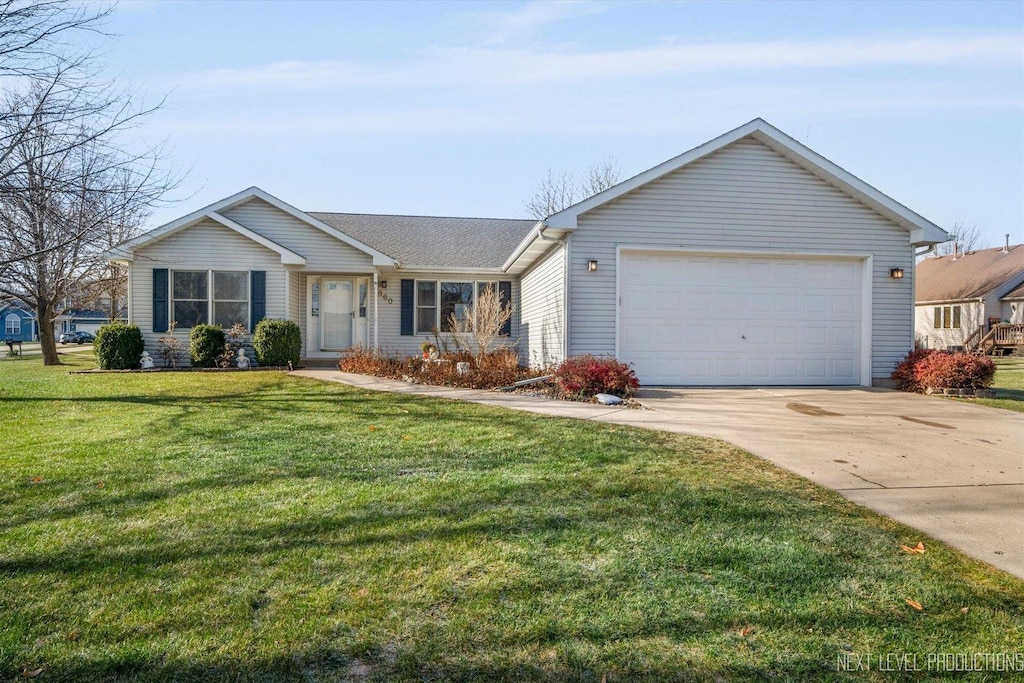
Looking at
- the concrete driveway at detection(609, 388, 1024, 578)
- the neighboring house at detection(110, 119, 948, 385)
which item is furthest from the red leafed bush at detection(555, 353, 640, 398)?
the neighboring house at detection(110, 119, 948, 385)

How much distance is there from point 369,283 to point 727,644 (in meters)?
15.2

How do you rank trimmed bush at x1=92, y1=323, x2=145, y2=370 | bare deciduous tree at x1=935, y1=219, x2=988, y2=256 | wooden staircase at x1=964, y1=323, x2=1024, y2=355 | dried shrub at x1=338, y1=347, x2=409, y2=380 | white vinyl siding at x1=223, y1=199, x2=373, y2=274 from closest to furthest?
1. dried shrub at x1=338, y1=347, x2=409, y2=380
2. trimmed bush at x1=92, y1=323, x2=145, y2=370
3. white vinyl siding at x1=223, y1=199, x2=373, y2=274
4. wooden staircase at x1=964, y1=323, x2=1024, y2=355
5. bare deciduous tree at x1=935, y1=219, x2=988, y2=256

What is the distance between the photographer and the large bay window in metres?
14.5

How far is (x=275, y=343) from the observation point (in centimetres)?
1382

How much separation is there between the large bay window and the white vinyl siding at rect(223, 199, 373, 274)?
1269 mm

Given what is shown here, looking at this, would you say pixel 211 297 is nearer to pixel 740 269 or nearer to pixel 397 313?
pixel 397 313

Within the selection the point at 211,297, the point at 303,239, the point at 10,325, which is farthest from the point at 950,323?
the point at 10,325

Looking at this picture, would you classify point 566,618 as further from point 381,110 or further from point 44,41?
point 381,110

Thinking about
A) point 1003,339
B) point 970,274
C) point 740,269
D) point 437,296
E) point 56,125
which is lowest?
point 1003,339

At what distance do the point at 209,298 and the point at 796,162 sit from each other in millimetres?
13194

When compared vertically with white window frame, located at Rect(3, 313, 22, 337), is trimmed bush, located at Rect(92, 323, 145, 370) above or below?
below

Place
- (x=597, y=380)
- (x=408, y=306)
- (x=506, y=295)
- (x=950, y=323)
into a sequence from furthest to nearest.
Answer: (x=950, y=323) < (x=506, y=295) < (x=408, y=306) < (x=597, y=380)

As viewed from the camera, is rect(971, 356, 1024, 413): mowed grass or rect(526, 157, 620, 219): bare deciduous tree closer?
rect(971, 356, 1024, 413): mowed grass

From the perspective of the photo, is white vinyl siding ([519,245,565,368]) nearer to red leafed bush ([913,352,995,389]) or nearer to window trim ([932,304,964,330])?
red leafed bush ([913,352,995,389])
